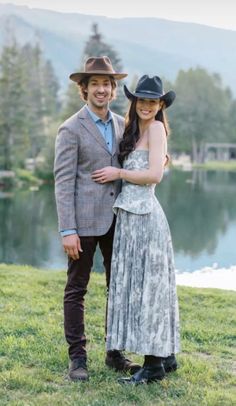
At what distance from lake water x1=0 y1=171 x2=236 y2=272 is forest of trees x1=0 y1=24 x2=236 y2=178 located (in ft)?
16.0

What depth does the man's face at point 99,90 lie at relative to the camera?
3586 mm

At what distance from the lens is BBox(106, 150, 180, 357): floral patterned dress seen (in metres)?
3.53

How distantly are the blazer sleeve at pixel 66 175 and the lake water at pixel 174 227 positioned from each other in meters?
8.05

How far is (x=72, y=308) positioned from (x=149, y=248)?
61cm

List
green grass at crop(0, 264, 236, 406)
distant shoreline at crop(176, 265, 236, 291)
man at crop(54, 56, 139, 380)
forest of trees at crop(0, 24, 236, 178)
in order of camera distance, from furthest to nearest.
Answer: forest of trees at crop(0, 24, 236, 178)
distant shoreline at crop(176, 265, 236, 291)
man at crop(54, 56, 139, 380)
green grass at crop(0, 264, 236, 406)

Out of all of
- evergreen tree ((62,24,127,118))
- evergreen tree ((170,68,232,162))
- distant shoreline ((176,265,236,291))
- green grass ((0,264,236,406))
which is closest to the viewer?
green grass ((0,264,236,406))

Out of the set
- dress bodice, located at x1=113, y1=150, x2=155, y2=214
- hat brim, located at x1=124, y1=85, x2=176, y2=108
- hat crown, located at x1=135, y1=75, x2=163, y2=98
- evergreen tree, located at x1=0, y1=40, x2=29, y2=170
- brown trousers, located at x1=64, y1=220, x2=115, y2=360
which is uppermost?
evergreen tree, located at x1=0, y1=40, x2=29, y2=170

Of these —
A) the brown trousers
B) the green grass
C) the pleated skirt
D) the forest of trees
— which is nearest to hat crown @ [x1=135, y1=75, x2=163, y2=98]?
the pleated skirt

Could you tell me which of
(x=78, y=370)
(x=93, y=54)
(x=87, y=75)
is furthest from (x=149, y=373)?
(x=93, y=54)

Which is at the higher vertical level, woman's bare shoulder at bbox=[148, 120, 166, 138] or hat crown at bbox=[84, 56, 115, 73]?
hat crown at bbox=[84, 56, 115, 73]

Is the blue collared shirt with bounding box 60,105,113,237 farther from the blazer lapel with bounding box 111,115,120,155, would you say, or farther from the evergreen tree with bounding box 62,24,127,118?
the evergreen tree with bounding box 62,24,127,118

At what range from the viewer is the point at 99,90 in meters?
3.59

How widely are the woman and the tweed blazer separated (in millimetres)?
75

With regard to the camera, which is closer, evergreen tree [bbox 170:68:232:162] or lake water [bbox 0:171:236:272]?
lake water [bbox 0:171:236:272]
